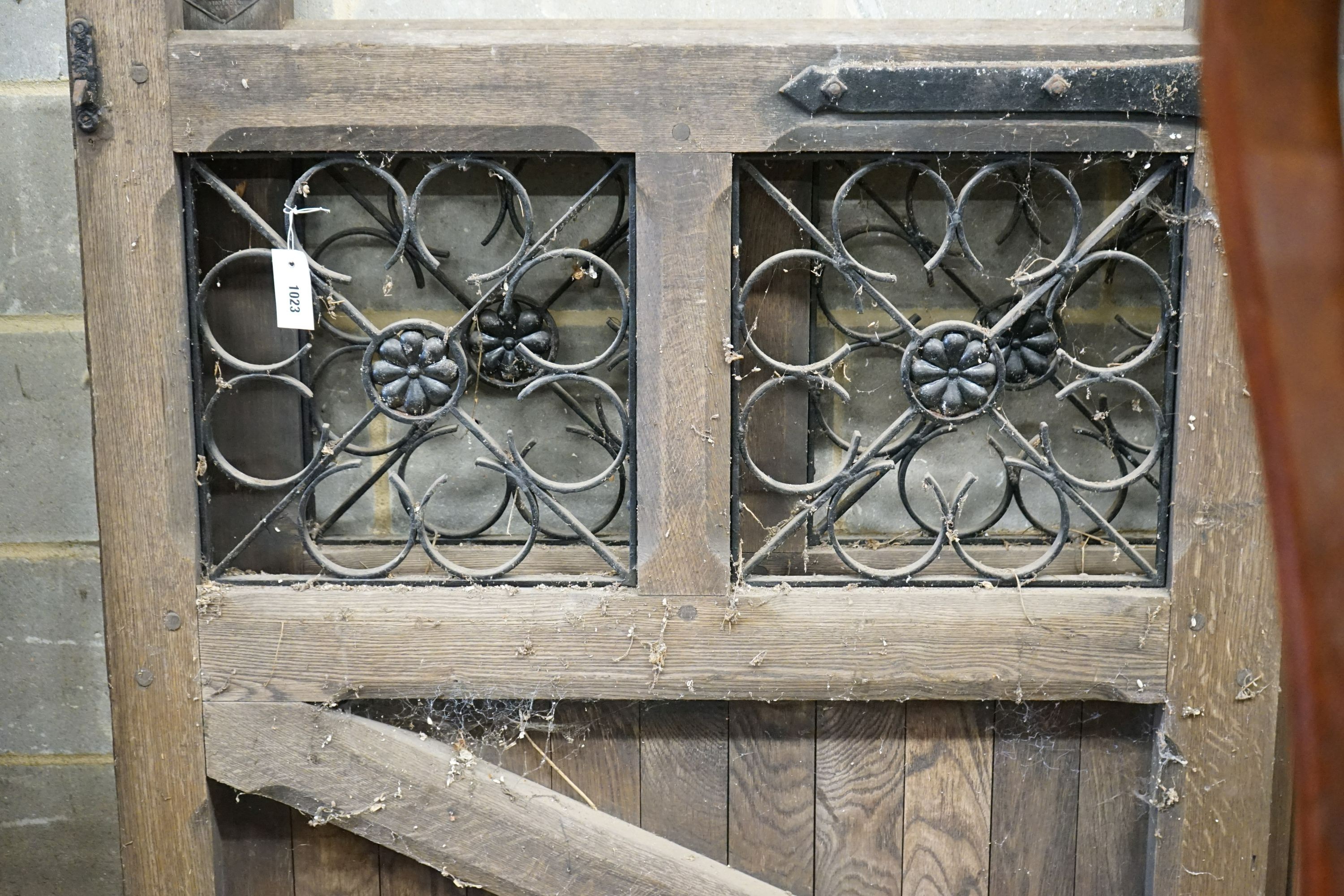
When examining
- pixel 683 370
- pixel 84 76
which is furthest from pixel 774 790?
pixel 84 76

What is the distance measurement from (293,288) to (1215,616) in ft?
3.71

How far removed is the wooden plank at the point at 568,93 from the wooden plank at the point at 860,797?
0.69 m

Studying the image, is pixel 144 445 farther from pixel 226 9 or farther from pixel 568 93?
pixel 568 93

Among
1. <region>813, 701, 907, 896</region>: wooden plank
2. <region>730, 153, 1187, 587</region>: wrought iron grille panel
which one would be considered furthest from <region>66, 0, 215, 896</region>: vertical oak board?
<region>813, 701, 907, 896</region>: wooden plank

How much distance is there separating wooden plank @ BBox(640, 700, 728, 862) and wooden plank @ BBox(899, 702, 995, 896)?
0.77 feet

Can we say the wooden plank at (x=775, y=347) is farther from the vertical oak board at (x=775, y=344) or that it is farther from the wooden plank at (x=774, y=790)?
the wooden plank at (x=774, y=790)

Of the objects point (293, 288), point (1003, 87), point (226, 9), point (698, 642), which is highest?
point (226, 9)

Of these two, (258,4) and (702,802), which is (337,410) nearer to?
(258,4)

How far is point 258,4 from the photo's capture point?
116 cm

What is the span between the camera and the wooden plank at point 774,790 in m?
1.23

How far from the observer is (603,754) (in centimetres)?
123

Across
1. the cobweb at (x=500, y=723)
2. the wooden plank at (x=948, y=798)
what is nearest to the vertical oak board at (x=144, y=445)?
the cobweb at (x=500, y=723)

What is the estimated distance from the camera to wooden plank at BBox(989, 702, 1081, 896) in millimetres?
1223

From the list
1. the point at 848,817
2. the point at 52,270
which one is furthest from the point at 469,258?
the point at 848,817
